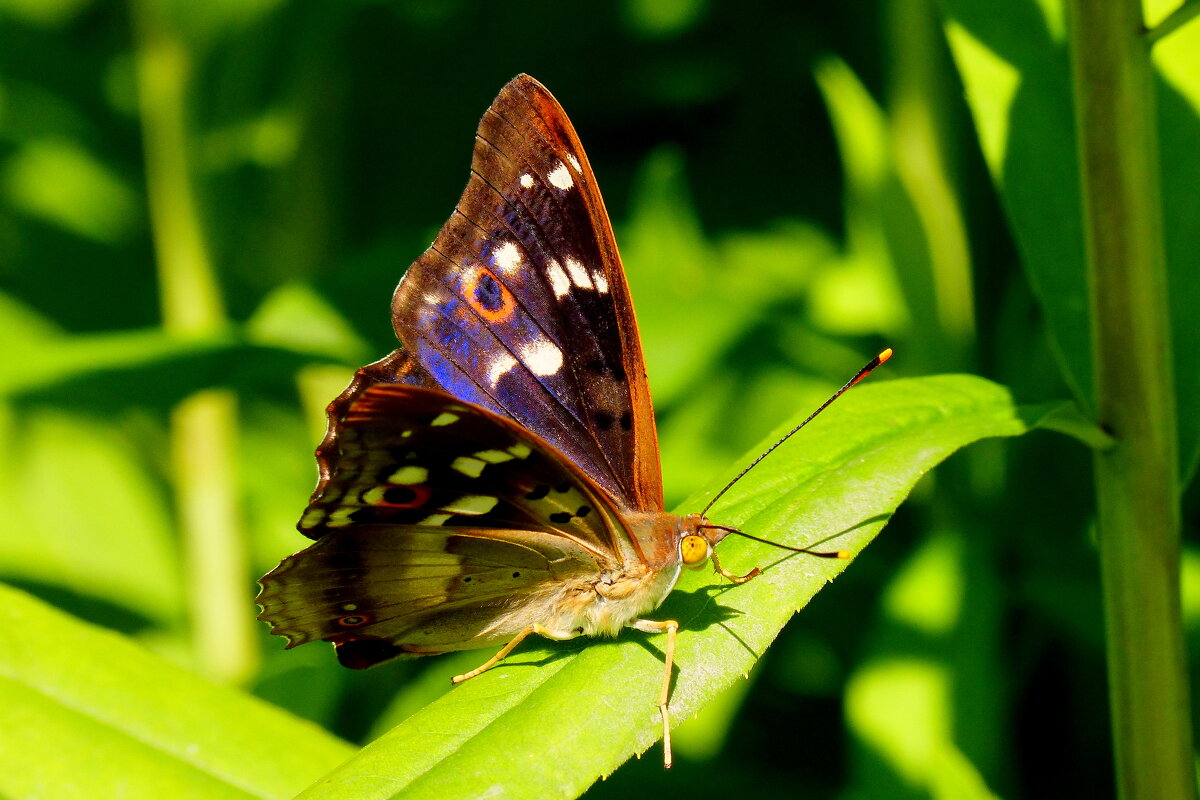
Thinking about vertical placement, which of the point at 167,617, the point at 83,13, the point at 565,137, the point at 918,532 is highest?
the point at 83,13

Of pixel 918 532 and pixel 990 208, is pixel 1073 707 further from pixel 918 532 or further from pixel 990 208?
pixel 990 208

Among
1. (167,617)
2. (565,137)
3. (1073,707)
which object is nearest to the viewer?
(565,137)

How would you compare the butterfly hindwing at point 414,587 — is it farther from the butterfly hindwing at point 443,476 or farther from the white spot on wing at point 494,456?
the white spot on wing at point 494,456

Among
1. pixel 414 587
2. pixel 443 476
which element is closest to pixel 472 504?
pixel 443 476

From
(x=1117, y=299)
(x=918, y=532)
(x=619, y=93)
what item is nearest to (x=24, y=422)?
(x=619, y=93)

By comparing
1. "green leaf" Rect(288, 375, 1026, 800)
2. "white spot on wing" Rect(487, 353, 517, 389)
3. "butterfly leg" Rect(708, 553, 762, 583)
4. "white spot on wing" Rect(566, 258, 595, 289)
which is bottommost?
"butterfly leg" Rect(708, 553, 762, 583)

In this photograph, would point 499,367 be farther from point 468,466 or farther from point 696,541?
point 696,541

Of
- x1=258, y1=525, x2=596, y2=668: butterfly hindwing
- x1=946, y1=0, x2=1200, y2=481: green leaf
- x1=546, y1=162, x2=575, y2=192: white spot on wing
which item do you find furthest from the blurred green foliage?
x1=546, y1=162, x2=575, y2=192: white spot on wing

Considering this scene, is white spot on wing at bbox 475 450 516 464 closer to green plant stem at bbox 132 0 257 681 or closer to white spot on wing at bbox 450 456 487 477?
white spot on wing at bbox 450 456 487 477
